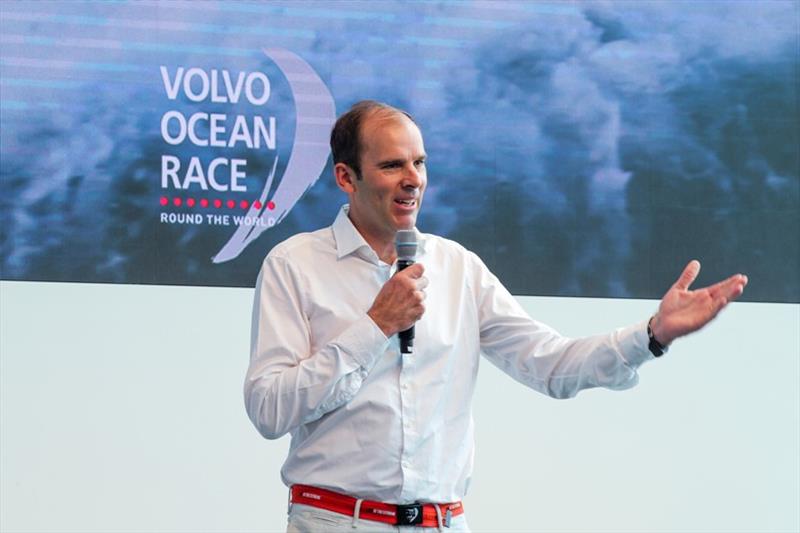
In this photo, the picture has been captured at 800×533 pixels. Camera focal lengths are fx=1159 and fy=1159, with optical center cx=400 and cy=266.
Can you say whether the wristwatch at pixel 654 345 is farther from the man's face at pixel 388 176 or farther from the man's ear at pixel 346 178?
the man's ear at pixel 346 178

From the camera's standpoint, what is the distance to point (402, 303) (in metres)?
2.29

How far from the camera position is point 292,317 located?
2.42 metres

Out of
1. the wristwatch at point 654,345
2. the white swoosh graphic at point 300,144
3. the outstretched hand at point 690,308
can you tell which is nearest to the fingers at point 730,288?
the outstretched hand at point 690,308

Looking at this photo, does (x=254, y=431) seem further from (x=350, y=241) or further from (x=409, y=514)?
(x=409, y=514)

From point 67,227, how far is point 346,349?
1.60 m

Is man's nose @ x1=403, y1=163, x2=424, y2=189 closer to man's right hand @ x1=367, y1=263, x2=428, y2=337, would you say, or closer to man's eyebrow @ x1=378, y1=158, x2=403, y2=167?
man's eyebrow @ x1=378, y1=158, x2=403, y2=167

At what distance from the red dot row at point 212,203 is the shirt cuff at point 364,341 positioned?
1.47m

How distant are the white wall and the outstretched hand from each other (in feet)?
5.20

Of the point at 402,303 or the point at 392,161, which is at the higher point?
the point at 392,161

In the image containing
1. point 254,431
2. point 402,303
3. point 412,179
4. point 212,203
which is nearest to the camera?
point 402,303

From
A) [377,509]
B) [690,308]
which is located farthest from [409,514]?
[690,308]

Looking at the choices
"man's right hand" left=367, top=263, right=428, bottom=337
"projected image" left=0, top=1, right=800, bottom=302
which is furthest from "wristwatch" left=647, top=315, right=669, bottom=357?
"projected image" left=0, top=1, right=800, bottom=302

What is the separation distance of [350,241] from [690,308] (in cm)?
74

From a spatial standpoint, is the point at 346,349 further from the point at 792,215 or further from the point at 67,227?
the point at 792,215
